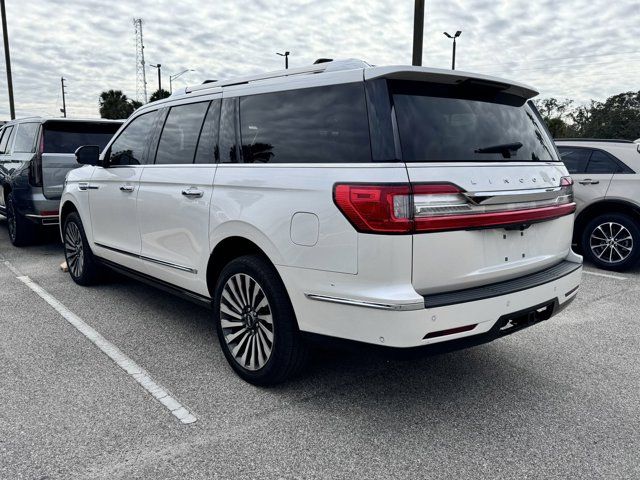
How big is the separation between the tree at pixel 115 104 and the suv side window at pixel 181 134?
56.4m

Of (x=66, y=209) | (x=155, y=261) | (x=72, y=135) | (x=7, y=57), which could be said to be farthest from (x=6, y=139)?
(x=7, y=57)

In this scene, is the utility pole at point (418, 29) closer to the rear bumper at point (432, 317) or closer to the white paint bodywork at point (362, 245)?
the white paint bodywork at point (362, 245)

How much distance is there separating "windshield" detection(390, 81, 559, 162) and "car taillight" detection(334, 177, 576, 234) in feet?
0.64

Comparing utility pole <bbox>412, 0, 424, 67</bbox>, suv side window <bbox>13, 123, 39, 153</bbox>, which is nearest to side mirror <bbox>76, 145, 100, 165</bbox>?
suv side window <bbox>13, 123, 39, 153</bbox>

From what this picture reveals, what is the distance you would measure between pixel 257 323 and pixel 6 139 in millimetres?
7530

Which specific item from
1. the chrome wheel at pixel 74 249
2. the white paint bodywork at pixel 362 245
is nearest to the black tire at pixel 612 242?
the white paint bodywork at pixel 362 245

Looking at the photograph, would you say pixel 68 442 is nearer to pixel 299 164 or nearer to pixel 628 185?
pixel 299 164

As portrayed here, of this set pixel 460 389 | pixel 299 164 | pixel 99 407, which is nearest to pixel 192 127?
pixel 299 164

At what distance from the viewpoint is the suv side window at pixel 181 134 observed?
A: 3842 millimetres

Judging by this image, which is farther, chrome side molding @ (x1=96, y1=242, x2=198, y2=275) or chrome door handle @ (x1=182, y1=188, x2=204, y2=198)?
chrome side molding @ (x1=96, y1=242, x2=198, y2=275)

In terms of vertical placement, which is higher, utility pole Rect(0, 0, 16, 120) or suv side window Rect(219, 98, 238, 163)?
utility pole Rect(0, 0, 16, 120)

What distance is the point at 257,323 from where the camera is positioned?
3238 mm

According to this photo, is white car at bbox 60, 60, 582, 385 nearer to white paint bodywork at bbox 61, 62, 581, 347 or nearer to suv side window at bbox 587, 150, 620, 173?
white paint bodywork at bbox 61, 62, 581, 347

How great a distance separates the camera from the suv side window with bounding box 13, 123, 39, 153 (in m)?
7.45
